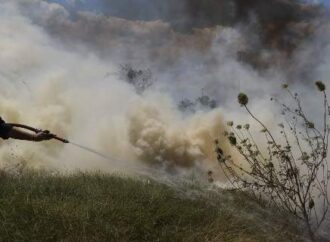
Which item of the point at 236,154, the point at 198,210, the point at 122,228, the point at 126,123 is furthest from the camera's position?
the point at 126,123

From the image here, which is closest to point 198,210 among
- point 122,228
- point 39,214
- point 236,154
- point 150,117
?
point 122,228

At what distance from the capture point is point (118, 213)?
10.1 m

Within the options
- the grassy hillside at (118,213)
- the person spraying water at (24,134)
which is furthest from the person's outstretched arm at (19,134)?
the grassy hillside at (118,213)

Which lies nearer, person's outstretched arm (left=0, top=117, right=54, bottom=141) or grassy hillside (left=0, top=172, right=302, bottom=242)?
grassy hillside (left=0, top=172, right=302, bottom=242)

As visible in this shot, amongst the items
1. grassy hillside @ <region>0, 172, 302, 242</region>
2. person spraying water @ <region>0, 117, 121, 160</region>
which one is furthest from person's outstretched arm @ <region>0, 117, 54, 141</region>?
grassy hillside @ <region>0, 172, 302, 242</region>

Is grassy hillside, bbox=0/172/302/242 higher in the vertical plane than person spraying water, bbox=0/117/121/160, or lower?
lower

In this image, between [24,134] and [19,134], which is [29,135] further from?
[19,134]

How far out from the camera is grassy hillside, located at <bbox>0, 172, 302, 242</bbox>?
9453 mm

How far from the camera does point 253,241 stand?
10.5 metres

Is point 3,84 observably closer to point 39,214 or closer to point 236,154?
point 236,154

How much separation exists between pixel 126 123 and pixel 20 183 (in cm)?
2173

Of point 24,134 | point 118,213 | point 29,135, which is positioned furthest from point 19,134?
point 118,213

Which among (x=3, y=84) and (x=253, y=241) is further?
(x=3, y=84)

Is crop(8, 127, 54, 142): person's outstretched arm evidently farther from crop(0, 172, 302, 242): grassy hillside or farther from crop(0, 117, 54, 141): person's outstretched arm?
crop(0, 172, 302, 242): grassy hillside
